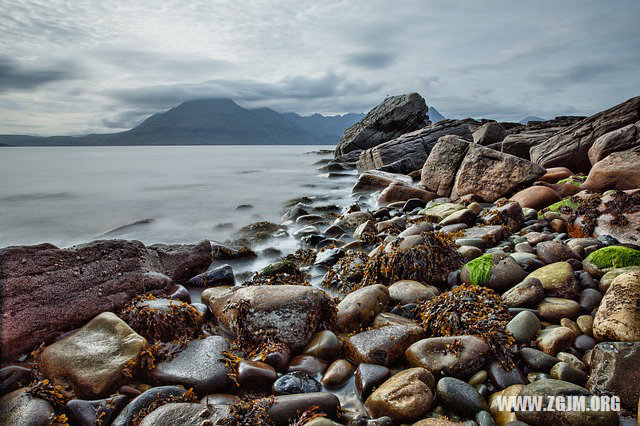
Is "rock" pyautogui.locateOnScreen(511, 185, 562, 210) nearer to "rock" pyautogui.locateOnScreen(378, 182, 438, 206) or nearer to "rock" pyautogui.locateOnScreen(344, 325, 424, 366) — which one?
"rock" pyautogui.locateOnScreen(378, 182, 438, 206)

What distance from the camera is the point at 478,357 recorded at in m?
3.32

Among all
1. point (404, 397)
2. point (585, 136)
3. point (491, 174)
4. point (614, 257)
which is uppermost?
point (585, 136)

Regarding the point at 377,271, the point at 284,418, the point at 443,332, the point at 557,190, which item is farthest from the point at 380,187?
the point at 284,418

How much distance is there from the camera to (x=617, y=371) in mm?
2820

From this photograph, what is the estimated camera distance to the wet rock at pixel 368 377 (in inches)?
130

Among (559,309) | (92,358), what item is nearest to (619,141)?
(559,309)

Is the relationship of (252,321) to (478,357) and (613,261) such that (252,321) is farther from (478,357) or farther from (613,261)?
(613,261)

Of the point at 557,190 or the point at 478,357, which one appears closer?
the point at 478,357

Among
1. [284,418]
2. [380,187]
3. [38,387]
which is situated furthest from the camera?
[380,187]

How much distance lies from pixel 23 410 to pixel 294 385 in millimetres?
2339

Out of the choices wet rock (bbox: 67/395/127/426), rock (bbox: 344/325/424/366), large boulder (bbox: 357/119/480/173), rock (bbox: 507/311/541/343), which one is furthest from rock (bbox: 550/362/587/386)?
large boulder (bbox: 357/119/480/173)

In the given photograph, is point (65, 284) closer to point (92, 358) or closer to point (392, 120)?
point (92, 358)

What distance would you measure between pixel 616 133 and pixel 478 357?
11.1 meters

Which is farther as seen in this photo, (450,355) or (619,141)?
(619,141)
